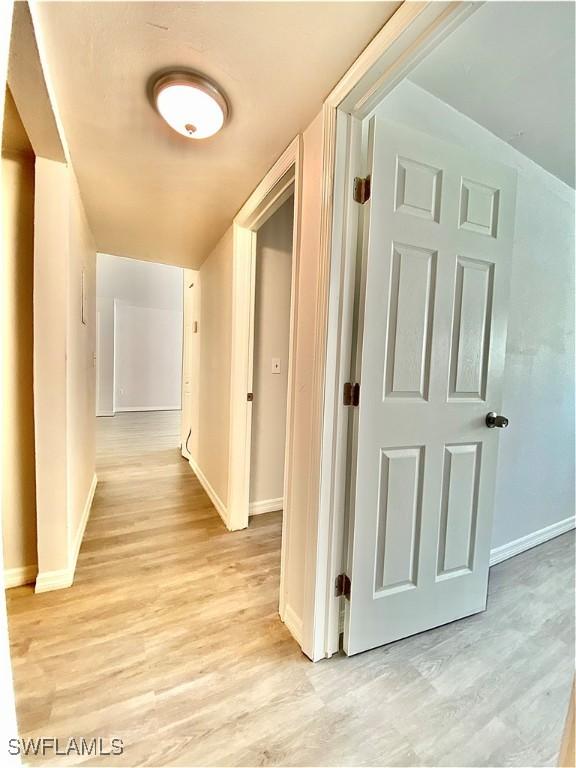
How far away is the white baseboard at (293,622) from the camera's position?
1336mm

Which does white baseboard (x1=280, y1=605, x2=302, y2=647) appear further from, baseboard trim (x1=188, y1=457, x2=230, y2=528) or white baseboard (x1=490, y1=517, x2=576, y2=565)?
white baseboard (x1=490, y1=517, x2=576, y2=565)

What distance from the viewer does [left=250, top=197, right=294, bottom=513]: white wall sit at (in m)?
2.39

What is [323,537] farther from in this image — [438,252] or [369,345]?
[438,252]

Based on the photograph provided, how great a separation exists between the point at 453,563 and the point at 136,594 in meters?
1.51

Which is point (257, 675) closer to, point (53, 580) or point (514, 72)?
point (53, 580)

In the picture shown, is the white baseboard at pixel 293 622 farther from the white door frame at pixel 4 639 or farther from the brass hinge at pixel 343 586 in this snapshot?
the white door frame at pixel 4 639

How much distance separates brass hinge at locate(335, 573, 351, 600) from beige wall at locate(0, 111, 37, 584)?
1.57 m

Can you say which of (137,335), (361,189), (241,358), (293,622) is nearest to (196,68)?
(361,189)

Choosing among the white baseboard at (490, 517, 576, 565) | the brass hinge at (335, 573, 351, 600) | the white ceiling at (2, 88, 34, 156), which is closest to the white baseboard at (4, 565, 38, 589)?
the brass hinge at (335, 573, 351, 600)

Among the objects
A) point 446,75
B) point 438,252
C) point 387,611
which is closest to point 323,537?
point 387,611

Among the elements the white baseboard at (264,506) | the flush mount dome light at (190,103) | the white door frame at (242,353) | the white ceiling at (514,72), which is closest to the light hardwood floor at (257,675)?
the white door frame at (242,353)

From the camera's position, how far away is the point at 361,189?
3.91 ft

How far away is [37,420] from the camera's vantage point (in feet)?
5.21

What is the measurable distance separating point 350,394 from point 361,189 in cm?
75
